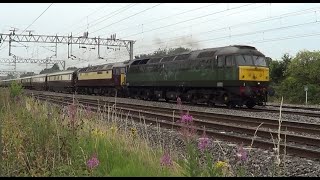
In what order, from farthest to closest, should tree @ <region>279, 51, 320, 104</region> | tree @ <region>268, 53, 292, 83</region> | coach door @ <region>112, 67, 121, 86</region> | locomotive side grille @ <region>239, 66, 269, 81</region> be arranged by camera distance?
tree @ <region>268, 53, 292, 83</region> < coach door @ <region>112, 67, 121, 86</region> < tree @ <region>279, 51, 320, 104</region> < locomotive side grille @ <region>239, 66, 269, 81</region>

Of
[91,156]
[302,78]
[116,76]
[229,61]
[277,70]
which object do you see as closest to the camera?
[91,156]

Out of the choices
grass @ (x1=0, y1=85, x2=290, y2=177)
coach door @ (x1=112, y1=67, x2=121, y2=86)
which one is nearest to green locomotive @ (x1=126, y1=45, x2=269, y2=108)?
coach door @ (x1=112, y1=67, x2=121, y2=86)

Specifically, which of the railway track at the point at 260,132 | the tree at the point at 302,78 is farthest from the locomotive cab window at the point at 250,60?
the tree at the point at 302,78

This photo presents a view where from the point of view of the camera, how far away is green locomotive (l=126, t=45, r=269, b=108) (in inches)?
867

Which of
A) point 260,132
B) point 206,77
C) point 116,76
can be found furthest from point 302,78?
point 260,132

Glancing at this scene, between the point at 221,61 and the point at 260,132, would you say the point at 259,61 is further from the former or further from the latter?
the point at 260,132

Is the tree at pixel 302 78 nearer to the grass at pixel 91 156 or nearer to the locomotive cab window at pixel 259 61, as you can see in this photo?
the locomotive cab window at pixel 259 61

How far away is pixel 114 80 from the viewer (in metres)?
41.2

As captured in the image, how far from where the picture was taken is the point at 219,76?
22.7 metres

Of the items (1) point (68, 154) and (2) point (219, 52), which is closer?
(1) point (68, 154)

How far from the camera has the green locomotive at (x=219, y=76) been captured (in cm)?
2203

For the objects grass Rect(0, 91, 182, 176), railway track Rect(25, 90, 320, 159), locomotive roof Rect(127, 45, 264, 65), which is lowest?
railway track Rect(25, 90, 320, 159)

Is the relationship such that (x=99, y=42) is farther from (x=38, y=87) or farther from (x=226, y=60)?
(x=226, y=60)

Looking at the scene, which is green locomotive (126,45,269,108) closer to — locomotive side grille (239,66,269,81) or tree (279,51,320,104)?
locomotive side grille (239,66,269,81)
